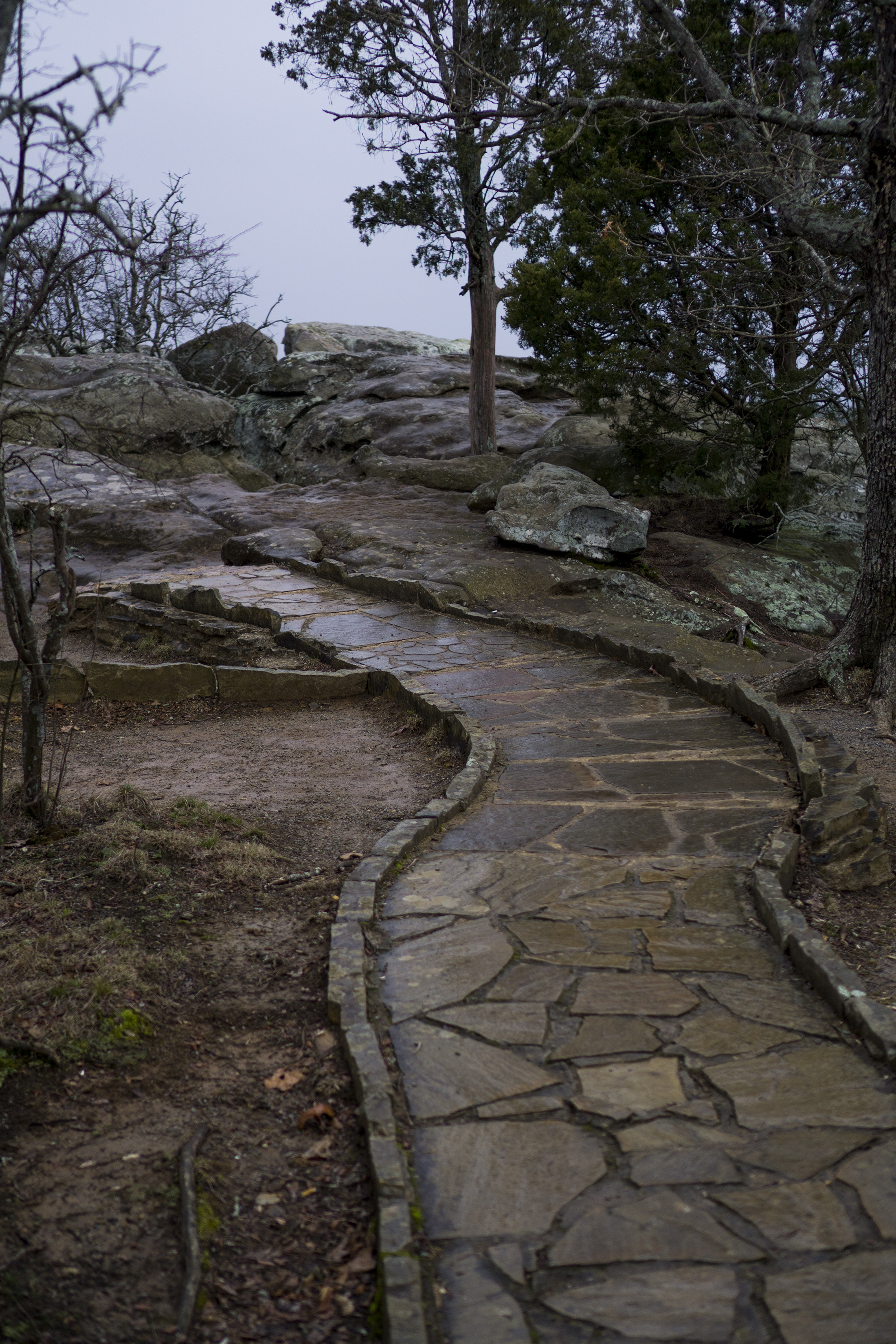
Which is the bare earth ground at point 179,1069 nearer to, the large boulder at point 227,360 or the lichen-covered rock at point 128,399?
the lichen-covered rock at point 128,399

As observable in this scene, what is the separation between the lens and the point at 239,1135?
9.59 ft

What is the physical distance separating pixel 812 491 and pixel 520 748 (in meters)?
9.46

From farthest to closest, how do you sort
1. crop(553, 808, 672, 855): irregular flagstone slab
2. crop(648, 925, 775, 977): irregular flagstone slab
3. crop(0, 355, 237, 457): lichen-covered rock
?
crop(0, 355, 237, 457): lichen-covered rock < crop(553, 808, 672, 855): irregular flagstone slab < crop(648, 925, 775, 977): irregular flagstone slab

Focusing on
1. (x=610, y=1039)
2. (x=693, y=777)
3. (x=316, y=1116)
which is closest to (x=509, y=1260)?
(x=316, y=1116)

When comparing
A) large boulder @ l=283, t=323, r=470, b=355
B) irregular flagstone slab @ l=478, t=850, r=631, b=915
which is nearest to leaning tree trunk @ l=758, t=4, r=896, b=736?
irregular flagstone slab @ l=478, t=850, r=631, b=915

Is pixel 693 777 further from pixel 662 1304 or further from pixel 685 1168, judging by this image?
pixel 662 1304

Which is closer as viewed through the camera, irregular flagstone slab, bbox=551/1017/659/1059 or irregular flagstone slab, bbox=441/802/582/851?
irregular flagstone slab, bbox=551/1017/659/1059

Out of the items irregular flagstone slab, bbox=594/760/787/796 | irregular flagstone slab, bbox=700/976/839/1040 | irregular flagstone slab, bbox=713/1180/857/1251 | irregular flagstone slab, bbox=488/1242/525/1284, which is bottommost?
irregular flagstone slab, bbox=488/1242/525/1284

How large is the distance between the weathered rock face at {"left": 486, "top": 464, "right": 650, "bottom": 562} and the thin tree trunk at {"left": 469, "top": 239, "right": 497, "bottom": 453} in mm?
4270

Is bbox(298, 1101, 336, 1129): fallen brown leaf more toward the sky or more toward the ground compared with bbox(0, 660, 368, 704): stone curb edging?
more toward the ground

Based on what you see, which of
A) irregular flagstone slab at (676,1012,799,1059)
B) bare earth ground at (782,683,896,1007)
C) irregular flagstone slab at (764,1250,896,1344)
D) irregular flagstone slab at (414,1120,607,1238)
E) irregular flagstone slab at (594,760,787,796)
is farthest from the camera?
irregular flagstone slab at (594,760,787,796)

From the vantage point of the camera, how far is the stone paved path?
7.36 ft

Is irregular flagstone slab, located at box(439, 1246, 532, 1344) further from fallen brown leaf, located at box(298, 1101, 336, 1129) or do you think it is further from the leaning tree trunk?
the leaning tree trunk

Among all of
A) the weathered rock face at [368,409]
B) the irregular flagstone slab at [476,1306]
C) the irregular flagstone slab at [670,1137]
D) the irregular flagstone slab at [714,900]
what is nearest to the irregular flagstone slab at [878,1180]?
the irregular flagstone slab at [670,1137]
